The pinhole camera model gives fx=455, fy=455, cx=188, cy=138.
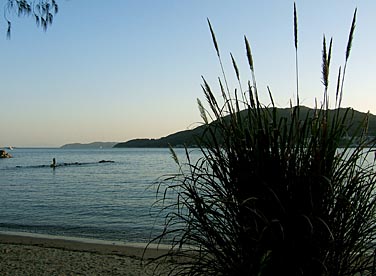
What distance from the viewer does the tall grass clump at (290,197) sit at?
2.40 metres

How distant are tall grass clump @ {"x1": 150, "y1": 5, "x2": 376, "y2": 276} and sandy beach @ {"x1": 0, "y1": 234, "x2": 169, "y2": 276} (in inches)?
171

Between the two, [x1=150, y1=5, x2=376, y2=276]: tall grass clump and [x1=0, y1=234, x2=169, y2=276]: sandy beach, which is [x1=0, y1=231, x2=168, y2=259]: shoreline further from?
[x1=150, y1=5, x2=376, y2=276]: tall grass clump

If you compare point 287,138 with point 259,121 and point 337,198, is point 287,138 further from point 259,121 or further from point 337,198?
point 337,198

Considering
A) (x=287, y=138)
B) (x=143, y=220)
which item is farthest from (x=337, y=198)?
(x=143, y=220)

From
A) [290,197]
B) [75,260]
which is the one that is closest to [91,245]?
[75,260]

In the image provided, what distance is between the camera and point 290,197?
95.7 inches

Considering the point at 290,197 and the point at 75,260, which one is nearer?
the point at 290,197

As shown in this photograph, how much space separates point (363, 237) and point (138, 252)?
848 centimetres

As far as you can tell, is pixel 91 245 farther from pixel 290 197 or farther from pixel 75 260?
pixel 290 197

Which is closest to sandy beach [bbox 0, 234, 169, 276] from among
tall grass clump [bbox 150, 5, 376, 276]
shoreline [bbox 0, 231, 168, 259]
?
shoreline [bbox 0, 231, 168, 259]

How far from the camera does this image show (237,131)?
2629mm

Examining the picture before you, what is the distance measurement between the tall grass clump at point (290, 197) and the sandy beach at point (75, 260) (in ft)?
14.3

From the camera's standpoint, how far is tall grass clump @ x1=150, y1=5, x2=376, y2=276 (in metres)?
2.40

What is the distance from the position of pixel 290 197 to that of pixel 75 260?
7.02 m
